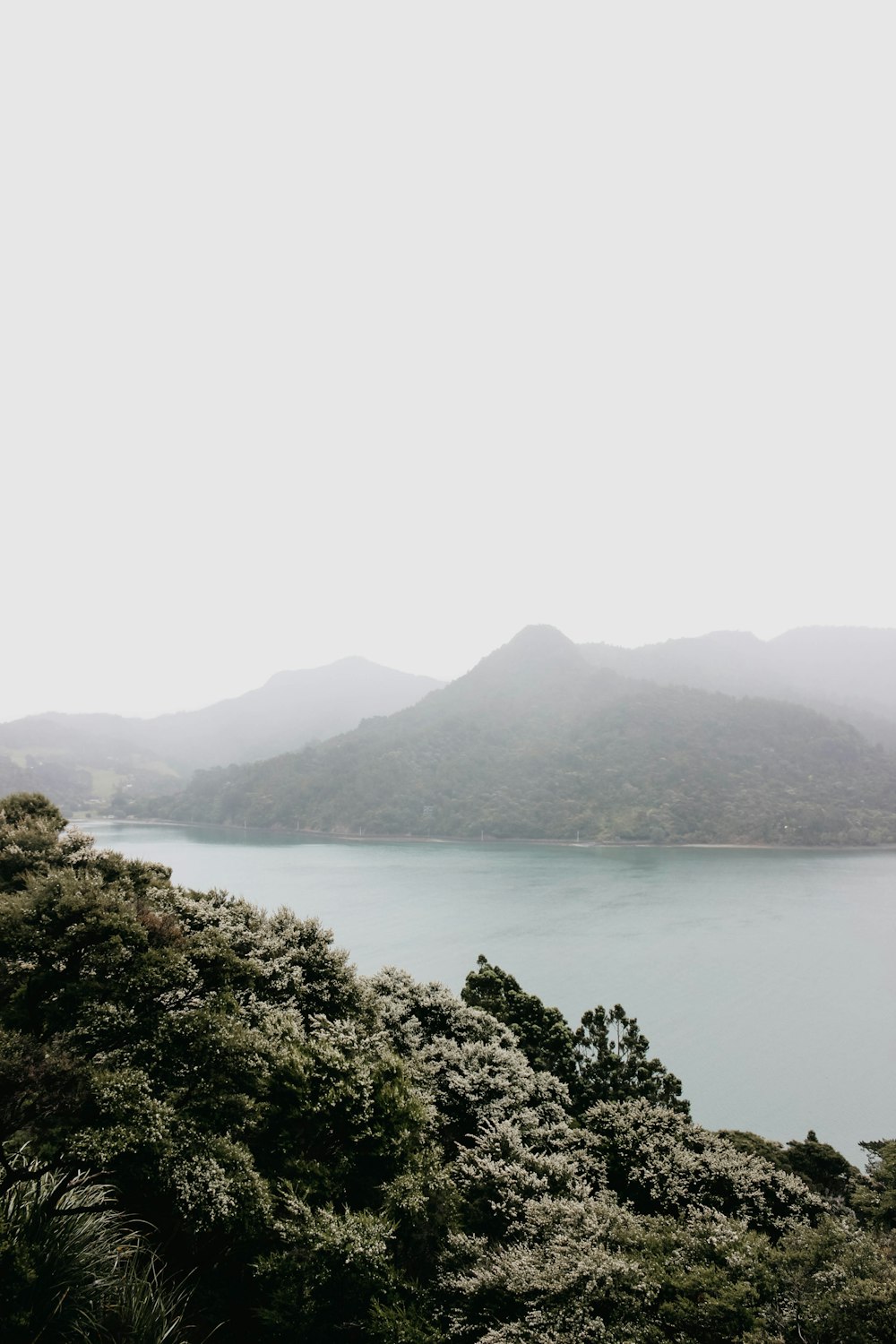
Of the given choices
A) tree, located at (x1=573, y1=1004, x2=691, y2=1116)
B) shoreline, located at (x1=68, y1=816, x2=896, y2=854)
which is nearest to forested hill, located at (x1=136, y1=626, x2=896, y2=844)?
shoreline, located at (x1=68, y1=816, x2=896, y2=854)

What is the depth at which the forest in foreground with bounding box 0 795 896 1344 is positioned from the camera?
21.9ft

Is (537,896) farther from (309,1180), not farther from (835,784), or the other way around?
(835,784)

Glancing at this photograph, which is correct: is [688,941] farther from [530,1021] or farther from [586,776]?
[586,776]

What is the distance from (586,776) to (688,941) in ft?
212

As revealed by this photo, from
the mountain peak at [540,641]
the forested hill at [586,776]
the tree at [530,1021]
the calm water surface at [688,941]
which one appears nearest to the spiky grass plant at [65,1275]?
the tree at [530,1021]

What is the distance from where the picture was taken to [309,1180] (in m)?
8.75

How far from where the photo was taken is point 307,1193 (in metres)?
8.34

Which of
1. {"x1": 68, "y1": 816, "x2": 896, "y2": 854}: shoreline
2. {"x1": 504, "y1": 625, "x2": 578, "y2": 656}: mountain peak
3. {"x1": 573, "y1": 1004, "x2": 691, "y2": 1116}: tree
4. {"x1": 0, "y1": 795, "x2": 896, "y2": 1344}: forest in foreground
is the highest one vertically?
{"x1": 504, "y1": 625, "x2": 578, "y2": 656}: mountain peak

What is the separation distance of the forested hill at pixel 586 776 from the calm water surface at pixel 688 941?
8.65m

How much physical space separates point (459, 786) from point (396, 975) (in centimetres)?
10163

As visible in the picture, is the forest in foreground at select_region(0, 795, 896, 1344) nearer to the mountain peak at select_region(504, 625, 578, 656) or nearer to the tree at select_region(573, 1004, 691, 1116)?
the tree at select_region(573, 1004, 691, 1116)

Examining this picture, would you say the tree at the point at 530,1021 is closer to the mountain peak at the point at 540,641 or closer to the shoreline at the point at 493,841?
the shoreline at the point at 493,841

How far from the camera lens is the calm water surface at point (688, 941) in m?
27.6

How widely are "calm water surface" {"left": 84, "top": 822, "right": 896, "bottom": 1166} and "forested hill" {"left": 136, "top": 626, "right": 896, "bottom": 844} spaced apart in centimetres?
865
